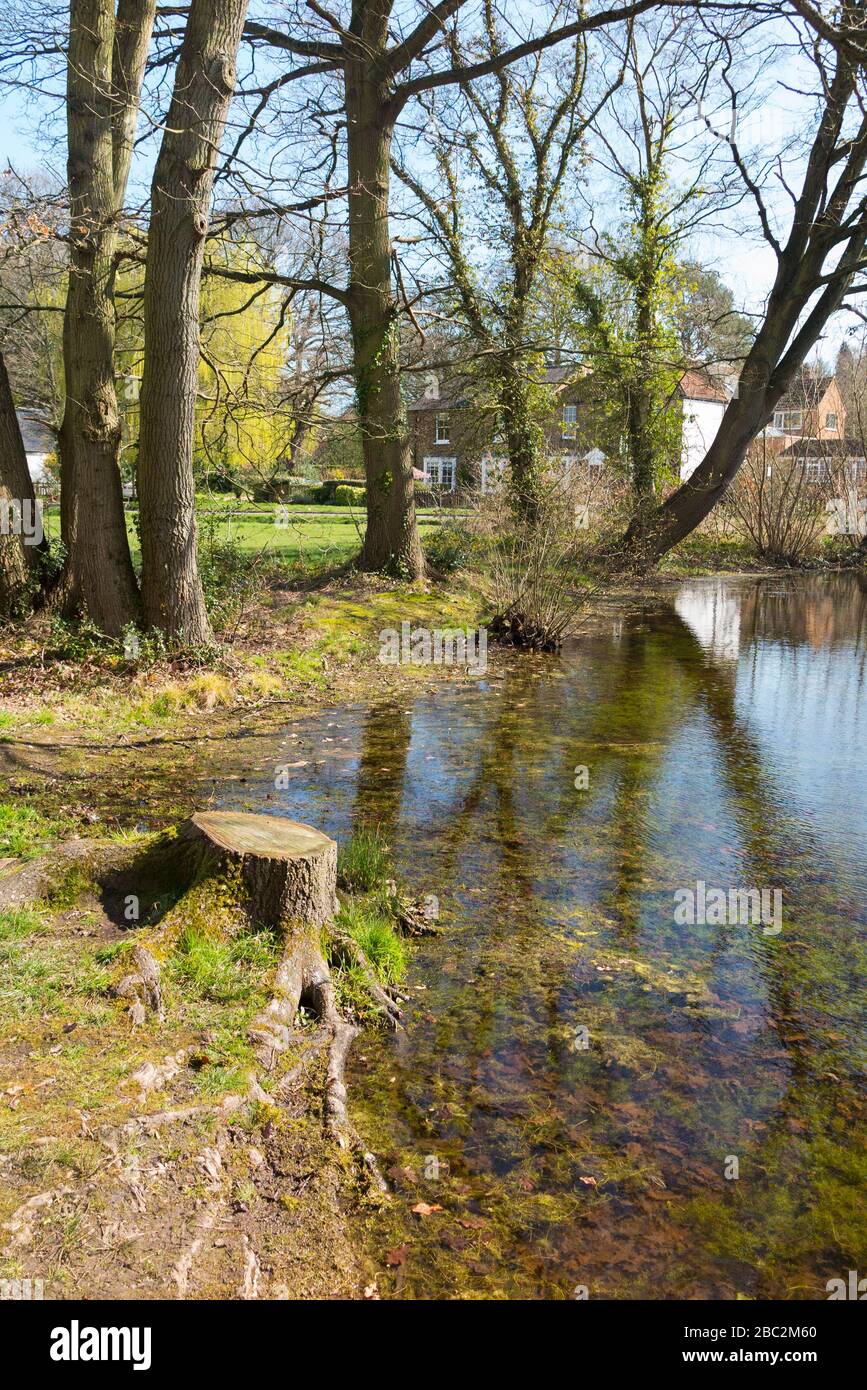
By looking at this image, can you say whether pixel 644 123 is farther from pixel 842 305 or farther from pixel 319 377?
pixel 319 377

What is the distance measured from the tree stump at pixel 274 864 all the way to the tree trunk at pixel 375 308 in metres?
11.4

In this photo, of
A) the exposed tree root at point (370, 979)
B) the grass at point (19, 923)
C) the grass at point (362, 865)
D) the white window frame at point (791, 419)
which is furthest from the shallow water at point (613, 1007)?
the white window frame at point (791, 419)

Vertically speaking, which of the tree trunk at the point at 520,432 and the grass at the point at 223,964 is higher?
the tree trunk at the point at 520,432

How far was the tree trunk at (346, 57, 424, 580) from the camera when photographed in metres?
16.1

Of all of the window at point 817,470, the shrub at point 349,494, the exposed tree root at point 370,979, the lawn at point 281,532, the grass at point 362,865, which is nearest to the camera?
the exposed tree root at point 370,979

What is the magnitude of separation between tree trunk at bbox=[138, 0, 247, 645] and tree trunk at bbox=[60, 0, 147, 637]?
487 mm

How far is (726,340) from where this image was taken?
142ft

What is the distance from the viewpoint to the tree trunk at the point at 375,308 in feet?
52.7

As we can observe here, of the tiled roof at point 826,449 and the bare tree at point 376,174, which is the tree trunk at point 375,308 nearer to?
the bare tree at point 376,174

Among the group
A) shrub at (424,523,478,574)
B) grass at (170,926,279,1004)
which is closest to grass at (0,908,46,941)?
grass at (170,926,279,1004)

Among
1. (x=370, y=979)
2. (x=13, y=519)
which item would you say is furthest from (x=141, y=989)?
(x=13, y=519)

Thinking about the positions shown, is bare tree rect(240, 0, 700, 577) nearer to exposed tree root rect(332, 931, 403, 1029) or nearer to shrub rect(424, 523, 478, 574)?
shrub rect(424, 523, 478, 574)

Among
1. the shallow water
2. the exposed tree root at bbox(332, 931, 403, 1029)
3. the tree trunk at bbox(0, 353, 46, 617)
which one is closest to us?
the shallow water

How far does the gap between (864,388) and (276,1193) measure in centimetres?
3268
